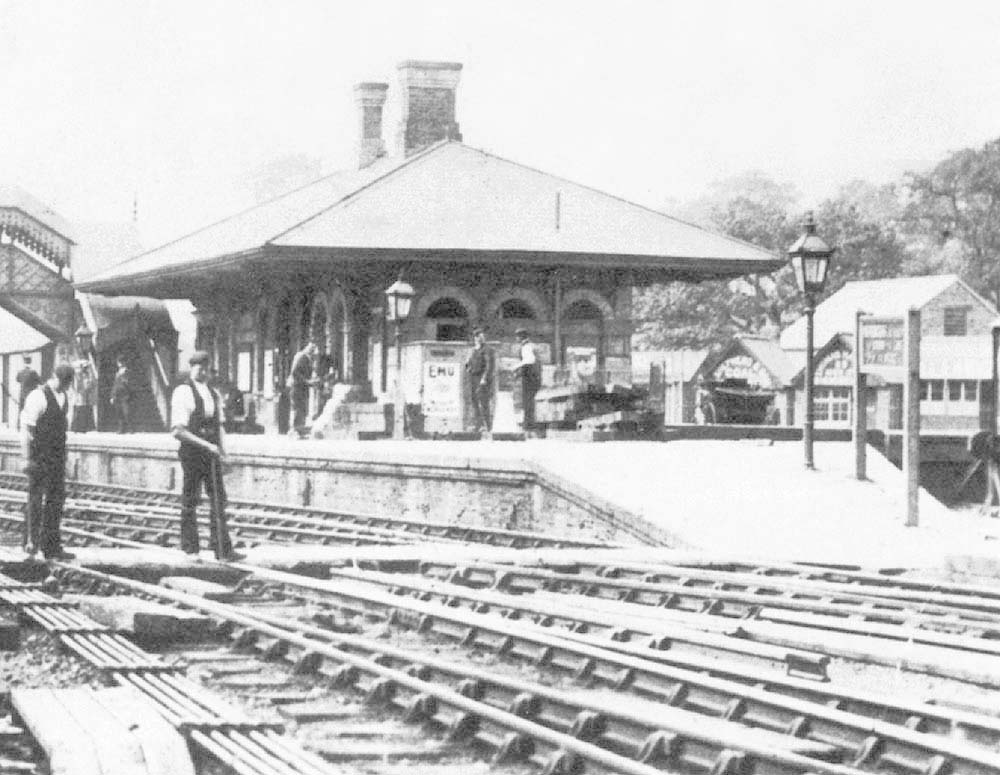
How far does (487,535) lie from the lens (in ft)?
64.8

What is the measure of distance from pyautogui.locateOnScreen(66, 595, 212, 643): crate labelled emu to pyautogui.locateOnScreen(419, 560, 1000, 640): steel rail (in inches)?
113

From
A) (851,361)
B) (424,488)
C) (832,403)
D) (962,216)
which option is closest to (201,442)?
(424,488)

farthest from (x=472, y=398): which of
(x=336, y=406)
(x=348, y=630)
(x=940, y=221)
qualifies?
(x=940, y=221)

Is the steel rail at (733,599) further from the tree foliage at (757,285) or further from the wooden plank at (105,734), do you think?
the tree foliage at (757,285)

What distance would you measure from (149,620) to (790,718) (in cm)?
420

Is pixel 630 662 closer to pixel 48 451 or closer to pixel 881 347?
pixel 48 451

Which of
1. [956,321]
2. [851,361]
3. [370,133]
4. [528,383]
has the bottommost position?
[528,383]

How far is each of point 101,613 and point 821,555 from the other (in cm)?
662

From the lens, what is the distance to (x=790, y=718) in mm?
7652

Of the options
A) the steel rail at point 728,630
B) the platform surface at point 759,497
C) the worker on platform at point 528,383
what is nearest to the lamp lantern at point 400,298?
the worker on platform at point 528,383

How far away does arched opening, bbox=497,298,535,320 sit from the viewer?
33.4 meters

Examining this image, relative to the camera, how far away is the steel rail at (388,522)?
18.5 m

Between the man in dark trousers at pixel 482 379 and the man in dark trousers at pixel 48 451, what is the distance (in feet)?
46.0

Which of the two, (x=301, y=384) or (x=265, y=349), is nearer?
(x=301, y=384)
